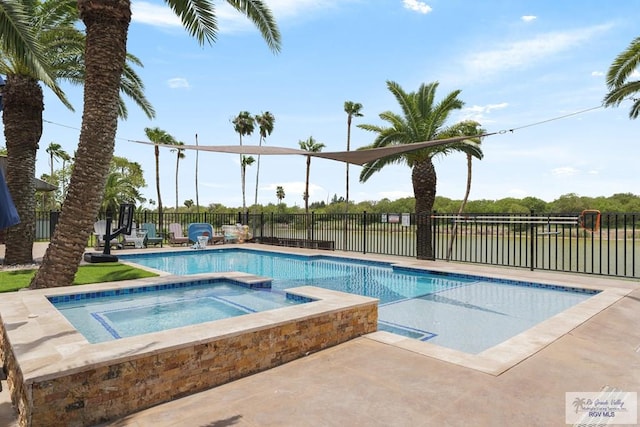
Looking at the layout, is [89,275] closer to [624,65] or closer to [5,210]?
[5,210]

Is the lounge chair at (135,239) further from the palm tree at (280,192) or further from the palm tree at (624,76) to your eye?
the palm tree at (280,192)

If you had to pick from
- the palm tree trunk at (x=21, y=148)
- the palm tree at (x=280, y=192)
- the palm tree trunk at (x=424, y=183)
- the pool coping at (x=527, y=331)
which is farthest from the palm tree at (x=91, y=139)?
the palm tree at (x=280, y=192)

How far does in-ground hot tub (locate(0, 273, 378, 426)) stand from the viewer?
2.43 metres

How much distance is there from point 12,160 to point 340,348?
360 inches

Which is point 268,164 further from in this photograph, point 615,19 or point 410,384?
point 410,384

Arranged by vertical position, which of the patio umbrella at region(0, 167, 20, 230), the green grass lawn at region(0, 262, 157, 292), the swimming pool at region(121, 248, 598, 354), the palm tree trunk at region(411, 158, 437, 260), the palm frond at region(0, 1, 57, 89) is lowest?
the swimming pool at region(121, 248, 598, 354)

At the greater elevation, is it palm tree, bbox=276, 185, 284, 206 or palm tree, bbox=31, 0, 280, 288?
palm tree, bbox=276, 185, 284, 206

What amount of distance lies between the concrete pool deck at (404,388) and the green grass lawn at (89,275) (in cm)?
423

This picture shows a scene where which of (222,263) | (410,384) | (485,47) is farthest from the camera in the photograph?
(222,263)

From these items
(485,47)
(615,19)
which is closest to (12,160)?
(485,47)

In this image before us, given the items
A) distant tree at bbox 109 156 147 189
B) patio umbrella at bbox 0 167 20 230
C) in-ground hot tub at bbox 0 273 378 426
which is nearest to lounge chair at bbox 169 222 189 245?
in-ground hot tub at bbox 0 273 378 426

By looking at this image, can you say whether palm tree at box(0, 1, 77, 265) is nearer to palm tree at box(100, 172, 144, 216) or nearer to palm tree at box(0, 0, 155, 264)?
palm tree at box(0, 0, 155, 264)

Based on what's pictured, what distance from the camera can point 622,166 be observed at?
30.1 metres

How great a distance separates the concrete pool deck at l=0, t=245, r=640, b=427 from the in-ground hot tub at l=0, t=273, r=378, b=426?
0.40 feet
